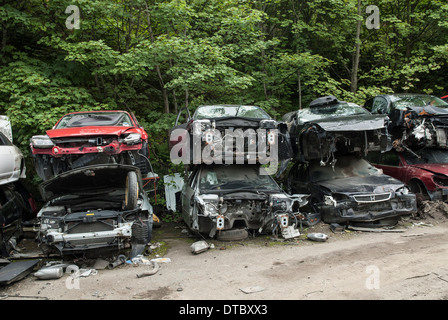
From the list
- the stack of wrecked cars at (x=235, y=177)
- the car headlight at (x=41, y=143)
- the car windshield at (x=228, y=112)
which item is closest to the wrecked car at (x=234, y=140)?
the stack of wrecked cars at (x=235, y=177)

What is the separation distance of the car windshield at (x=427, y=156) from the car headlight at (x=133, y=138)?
266 inches

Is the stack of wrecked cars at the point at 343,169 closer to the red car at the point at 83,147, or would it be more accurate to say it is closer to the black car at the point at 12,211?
the red car at the point at 83,147

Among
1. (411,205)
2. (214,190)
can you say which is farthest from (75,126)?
(411,205)

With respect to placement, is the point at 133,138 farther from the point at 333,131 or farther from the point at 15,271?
the point at 333,131

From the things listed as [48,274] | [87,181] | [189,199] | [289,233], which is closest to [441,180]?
[289,233]

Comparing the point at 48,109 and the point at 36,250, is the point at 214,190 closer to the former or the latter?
the point at 36,250

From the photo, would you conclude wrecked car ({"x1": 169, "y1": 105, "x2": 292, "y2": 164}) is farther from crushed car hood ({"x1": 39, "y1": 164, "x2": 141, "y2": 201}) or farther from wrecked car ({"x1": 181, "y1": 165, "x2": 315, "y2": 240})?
crushed car hood ({"x1": 39, "y1": 164, "x2": 141, "y2": 201})

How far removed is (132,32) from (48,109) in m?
3.71

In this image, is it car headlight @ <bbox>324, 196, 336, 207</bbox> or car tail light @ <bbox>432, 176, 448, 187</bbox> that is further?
car tail light @ <bbox>432, 176, 448, 187</bbox>

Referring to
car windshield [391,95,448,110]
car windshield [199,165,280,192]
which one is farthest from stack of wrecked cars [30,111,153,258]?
car windshield [391,95,448,110]

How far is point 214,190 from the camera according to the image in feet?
21.4

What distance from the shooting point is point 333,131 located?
7.48m

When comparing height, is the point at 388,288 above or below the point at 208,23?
below

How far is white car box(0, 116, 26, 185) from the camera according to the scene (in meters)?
6.58
